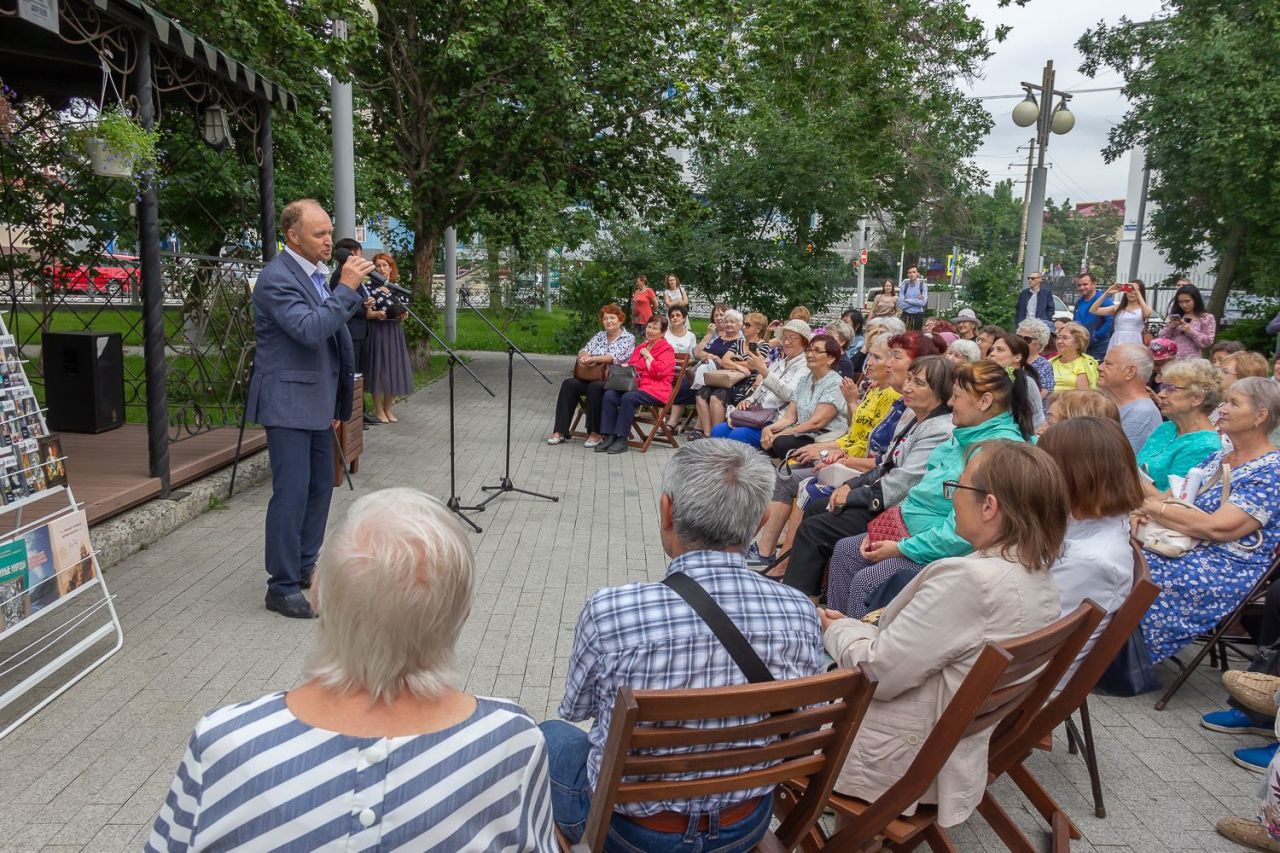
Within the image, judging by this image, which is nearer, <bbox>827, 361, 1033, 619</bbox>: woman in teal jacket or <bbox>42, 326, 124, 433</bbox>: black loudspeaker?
Answer: <bbox>827, 361, 1033, 619</bbox>: woman in teal jacket

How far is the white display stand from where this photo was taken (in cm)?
357

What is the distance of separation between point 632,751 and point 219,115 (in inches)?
270

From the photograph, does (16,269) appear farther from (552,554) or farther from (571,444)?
(552,554)

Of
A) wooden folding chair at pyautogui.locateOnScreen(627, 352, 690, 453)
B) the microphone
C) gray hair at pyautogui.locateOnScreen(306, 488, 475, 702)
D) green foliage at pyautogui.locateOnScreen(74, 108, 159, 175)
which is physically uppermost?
green foliage at pyautogui.locateOnScreen(74, 108, 159, 175)

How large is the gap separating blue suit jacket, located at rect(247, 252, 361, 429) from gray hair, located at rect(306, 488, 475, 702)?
3048 millimetres

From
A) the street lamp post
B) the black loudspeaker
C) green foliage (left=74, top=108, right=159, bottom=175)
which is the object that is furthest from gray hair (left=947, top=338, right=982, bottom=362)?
the street lamp post

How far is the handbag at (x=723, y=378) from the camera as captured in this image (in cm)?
889

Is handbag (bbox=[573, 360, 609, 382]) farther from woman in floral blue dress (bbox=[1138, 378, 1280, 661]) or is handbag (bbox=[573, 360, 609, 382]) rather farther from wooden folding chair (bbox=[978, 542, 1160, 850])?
wooden folding chair (bbox=[978, 542, 1160, 850])

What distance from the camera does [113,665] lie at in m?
4.08

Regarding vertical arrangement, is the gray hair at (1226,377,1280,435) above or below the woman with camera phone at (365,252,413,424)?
above

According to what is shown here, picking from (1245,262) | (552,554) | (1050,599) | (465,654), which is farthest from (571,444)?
(1245,262)

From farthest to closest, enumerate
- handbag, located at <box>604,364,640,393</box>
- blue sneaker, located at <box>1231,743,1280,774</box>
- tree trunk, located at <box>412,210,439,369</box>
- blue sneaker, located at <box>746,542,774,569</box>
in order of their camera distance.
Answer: tree trunk, located at <box>412,210,439,369</box>
handbag, located at <box>604,364,640,393</box>
blue sneaker, located at <box>746,542,774,569</box>
blue sneaker, located at <box>1231,743,1280,774</box>

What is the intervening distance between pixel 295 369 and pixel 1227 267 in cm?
2026

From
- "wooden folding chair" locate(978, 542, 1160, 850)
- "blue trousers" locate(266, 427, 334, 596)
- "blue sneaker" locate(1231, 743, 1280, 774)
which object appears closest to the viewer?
"wooden folding chair" locate(978, 542, 1160, 850)
